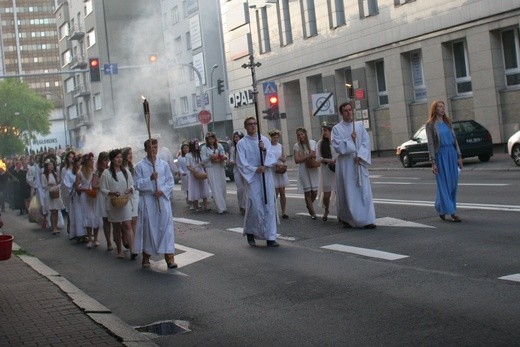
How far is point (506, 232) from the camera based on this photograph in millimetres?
11508

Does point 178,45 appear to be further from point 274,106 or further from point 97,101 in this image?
point 274,106

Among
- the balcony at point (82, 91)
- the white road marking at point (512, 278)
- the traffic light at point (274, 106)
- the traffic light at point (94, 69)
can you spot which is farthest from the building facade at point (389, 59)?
the balcony at point (82, 91)

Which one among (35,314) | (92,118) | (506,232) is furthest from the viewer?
(92,118)

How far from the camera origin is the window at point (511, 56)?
32750mm

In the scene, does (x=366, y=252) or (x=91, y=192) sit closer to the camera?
(x=366, y=252)

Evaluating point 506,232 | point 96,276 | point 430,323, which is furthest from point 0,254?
point 506,232

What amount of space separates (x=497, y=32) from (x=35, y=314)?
27.3 m

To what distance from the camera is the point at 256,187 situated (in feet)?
43.8

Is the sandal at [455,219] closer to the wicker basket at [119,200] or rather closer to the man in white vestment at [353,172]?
the man in white vestment at [353,172]

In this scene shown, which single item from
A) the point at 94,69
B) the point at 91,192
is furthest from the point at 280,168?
the point at 94,69

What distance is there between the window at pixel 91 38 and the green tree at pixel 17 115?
21.0 metres

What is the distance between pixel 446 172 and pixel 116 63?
55.6m

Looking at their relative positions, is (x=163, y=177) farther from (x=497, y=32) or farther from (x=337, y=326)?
(x=497, y=32)

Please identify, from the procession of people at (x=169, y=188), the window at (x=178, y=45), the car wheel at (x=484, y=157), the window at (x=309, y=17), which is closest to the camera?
the procession of people at (x=169, y=188)
